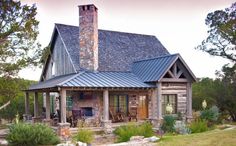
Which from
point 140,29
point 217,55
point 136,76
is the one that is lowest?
point 136,76

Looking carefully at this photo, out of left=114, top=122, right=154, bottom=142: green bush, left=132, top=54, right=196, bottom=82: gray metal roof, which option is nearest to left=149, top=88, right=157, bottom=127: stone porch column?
left=132, top=54, right=196, bottom=82: gray metal roof

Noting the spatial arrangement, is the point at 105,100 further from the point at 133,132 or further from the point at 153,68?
the point at 153,68

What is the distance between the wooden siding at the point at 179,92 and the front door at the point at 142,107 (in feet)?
5.24

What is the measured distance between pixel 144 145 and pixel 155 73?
28.6 feet

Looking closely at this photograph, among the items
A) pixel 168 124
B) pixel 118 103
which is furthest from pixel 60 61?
pixel 168 124

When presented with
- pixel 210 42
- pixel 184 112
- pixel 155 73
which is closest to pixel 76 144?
pixel 155 73

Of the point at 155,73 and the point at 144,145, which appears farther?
the point at 155,73

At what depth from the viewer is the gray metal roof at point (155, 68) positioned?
2167 cm

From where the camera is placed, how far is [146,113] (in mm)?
23312

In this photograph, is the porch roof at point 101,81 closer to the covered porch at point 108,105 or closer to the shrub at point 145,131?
the covered porch at point 108,105

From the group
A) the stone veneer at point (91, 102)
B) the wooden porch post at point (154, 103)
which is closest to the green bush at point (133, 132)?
the wooden porch post at point (154, 103)

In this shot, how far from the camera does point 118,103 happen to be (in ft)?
74.5

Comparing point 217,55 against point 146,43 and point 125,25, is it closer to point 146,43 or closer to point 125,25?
point 146,43

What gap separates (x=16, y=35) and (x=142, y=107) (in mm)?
9755
